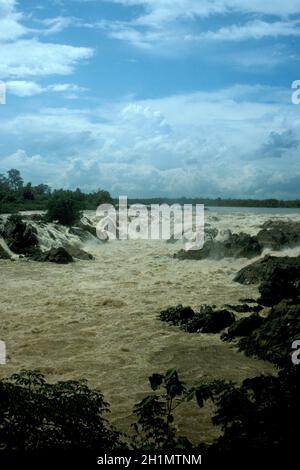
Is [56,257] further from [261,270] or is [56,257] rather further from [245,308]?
[245,308]

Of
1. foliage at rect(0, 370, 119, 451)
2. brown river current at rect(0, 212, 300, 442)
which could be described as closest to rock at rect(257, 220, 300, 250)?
brown river current at rect(0, 212, 300, 442)

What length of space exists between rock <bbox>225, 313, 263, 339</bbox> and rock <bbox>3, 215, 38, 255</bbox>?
15.7 meters

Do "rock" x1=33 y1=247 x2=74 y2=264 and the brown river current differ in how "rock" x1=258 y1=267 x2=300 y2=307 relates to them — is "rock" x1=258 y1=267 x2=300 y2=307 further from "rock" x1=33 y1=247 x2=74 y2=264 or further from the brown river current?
"rock" x1=33 y1=247 x2=74 y2=264

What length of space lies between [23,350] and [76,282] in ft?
27.2

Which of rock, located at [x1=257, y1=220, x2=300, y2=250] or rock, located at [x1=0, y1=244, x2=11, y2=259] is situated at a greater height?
rock, located at [x1=257, y1=220, x2=300, y2=250]

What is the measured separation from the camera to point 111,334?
11.8 metres

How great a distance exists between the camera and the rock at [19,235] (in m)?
25.2

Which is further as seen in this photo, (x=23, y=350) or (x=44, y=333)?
(x=44, y=333)

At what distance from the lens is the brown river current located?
356 inches

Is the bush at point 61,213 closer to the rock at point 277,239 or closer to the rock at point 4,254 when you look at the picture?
the rock at point 4,254

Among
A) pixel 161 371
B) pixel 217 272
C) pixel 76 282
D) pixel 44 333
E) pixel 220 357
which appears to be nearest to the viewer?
pixel 161 371

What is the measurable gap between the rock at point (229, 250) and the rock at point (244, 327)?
12.4 m
